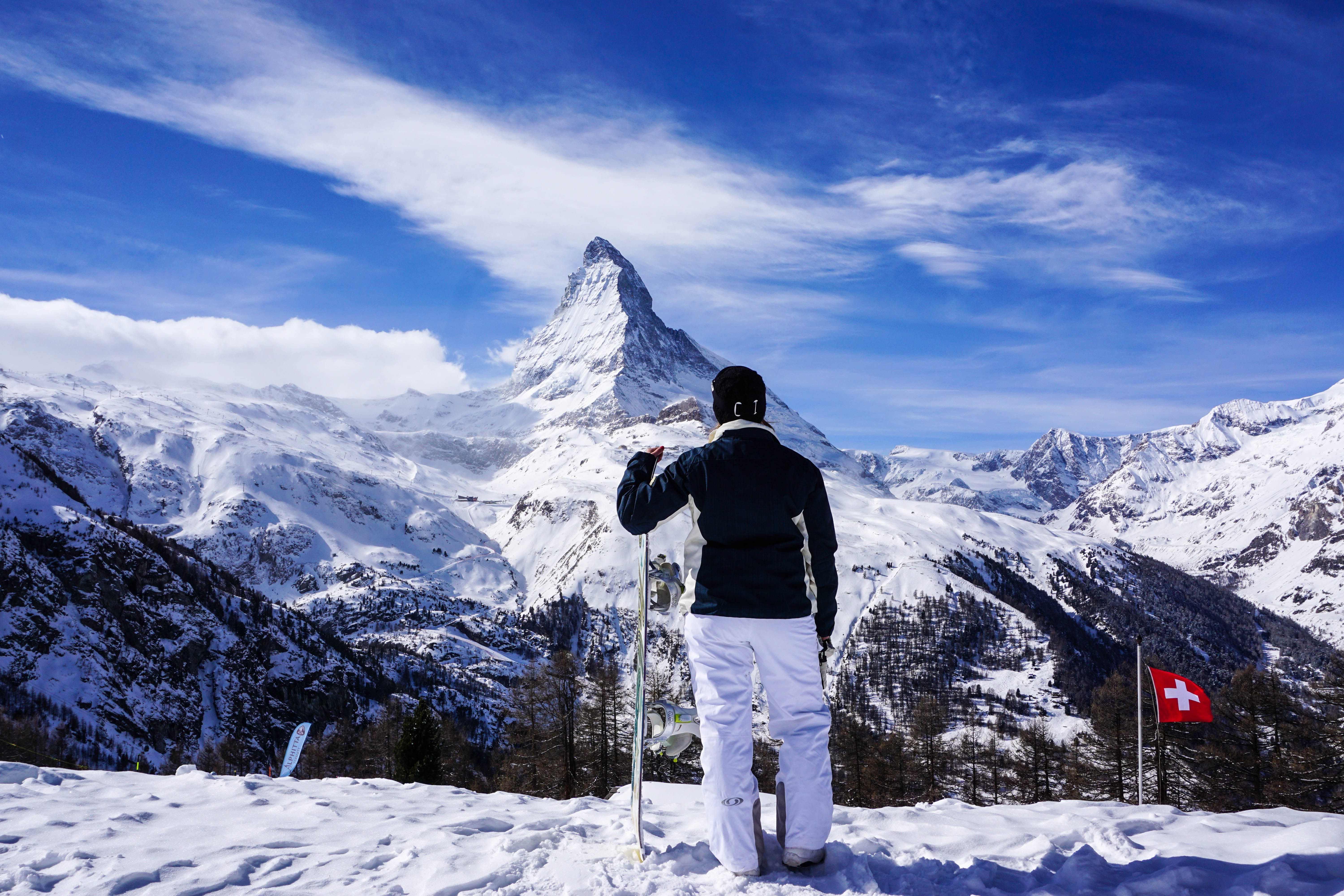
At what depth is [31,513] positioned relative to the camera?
126m

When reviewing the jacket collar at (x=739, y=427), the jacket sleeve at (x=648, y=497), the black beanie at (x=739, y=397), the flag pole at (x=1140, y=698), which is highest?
the black beanie at (x=739, y=397)

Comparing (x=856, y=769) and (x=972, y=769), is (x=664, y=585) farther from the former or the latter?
(x=972, y=769)

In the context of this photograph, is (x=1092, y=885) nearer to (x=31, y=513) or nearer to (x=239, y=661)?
(x=239, y=661)

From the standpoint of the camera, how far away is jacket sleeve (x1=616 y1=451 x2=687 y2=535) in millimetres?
5062

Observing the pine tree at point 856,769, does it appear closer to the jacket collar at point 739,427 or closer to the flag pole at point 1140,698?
the flag pole at point 1140,698

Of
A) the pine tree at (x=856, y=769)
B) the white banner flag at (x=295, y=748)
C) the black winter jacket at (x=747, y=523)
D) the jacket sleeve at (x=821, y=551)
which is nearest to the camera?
the black winter jacket at (x=747, y=523)

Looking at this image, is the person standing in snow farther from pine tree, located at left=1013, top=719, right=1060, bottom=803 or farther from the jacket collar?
pine tree, located at left=1013, top=719, right=1060, bottom=803

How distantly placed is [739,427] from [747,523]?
0.73 m

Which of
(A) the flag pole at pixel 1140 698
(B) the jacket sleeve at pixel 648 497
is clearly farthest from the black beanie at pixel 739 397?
(A) the flag pole at pixel 1140 698

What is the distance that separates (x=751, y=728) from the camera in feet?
15.1

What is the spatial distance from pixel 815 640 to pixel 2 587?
14911 cm

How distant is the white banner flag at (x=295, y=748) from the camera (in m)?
20.2

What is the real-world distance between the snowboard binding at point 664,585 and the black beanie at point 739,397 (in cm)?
120

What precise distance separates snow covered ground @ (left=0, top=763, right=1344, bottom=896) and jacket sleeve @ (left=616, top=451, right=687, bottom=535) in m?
2.30
